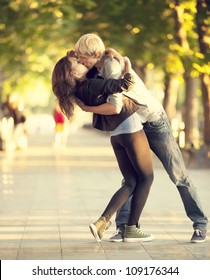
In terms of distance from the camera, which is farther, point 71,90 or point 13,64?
point 13,64

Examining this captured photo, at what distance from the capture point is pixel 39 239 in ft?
35.6

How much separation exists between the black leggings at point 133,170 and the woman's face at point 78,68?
0.69 meters

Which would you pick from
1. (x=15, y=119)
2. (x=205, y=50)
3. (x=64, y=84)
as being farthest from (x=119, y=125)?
(x=15, y=119)

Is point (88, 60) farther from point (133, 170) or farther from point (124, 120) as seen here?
point (133, 170)

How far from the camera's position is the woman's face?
33.7ft

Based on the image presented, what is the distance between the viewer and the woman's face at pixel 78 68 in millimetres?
10258

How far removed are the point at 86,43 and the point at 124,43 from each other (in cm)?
2058

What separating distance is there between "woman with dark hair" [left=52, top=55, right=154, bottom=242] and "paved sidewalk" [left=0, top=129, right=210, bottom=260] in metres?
0.34

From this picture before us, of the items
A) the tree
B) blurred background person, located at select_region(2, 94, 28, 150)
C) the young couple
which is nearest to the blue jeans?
the young couple

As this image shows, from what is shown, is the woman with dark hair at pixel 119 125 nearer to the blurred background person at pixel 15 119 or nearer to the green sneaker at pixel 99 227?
the green sneaker at pixel 99 227

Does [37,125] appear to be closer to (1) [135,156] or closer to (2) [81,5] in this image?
(2) [81,5]

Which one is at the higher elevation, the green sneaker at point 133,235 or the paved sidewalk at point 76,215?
the green sneaker at point 133,235

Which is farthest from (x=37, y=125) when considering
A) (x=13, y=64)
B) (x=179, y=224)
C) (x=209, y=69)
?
(x=179, y=224)

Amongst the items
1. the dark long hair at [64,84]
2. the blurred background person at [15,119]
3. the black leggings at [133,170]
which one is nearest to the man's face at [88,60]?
the dark long hair at [64,84]
